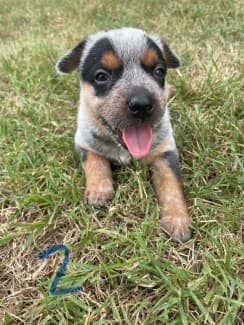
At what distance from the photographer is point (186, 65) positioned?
5.25 meters

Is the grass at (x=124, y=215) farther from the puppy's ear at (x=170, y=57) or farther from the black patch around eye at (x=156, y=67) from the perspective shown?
the black patch around eye at (x=156, y=67)

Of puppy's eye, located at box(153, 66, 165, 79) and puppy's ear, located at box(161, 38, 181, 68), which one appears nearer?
puppy's eye, located at box(153, 66, 165, 79)

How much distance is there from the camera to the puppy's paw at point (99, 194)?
10.5 ft

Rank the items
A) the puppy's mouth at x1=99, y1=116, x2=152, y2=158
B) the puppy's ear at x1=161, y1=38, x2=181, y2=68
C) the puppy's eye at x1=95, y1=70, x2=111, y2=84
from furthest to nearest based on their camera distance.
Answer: the puppy's ear at x1=161, y1=38, x2=181, y2=68
the puppy's eye at x1=95, y1=70, x2=111, y2=84
the puppy's mouth at x1=99, y1=116, x2=152, y2=158

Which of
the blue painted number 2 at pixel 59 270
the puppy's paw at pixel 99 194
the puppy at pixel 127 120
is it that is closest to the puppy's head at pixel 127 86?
the puppy at pixel 127 120

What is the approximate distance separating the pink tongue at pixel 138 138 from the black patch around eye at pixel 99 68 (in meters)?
0.40

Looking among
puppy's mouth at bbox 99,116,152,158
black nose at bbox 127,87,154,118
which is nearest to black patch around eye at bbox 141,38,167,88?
black nose at bbox 127,87,154,118

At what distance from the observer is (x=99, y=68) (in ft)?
11.3

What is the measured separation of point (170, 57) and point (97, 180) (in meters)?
1.75

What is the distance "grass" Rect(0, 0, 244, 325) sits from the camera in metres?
2.50

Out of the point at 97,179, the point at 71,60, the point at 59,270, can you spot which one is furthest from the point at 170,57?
the point at 59,270

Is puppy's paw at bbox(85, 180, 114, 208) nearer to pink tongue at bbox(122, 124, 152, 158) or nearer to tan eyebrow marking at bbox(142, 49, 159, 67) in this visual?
pink tongue at bbox(122, 124, 152, 158)

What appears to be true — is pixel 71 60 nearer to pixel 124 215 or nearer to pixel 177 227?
pixel 124 215

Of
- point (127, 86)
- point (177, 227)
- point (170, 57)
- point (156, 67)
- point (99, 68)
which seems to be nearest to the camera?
point (177, 227)
